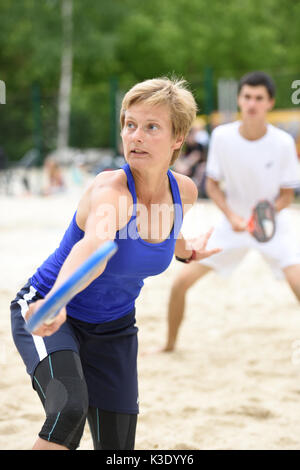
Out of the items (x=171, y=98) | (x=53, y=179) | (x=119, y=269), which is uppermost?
(x=171, y=98)

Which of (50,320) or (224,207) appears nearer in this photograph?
(50,320)

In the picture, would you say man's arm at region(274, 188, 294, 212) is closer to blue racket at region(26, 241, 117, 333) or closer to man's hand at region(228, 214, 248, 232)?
man's hand at region(228, 214, 248, 232)

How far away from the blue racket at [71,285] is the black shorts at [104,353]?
55cm

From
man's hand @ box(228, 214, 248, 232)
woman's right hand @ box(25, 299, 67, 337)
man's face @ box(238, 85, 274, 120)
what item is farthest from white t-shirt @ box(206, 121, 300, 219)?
woman's right hand @ box(25, 299, 67, 337)

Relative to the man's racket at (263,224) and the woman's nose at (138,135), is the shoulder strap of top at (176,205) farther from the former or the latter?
the man's racket at (263,224)

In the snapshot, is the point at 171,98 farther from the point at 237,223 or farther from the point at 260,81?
the point at 260,81

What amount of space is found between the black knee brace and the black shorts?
16 centimetres

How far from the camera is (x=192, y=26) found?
115 feet

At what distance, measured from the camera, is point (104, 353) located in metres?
2.51

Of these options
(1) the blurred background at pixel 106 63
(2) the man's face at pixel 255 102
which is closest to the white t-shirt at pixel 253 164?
(2) the man's face at pixel 255 102

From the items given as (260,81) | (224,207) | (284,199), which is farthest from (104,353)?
(260,81)

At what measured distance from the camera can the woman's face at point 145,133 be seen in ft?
7.52

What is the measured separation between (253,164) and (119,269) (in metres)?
2.45

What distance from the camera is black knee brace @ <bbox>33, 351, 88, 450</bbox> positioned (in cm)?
210
